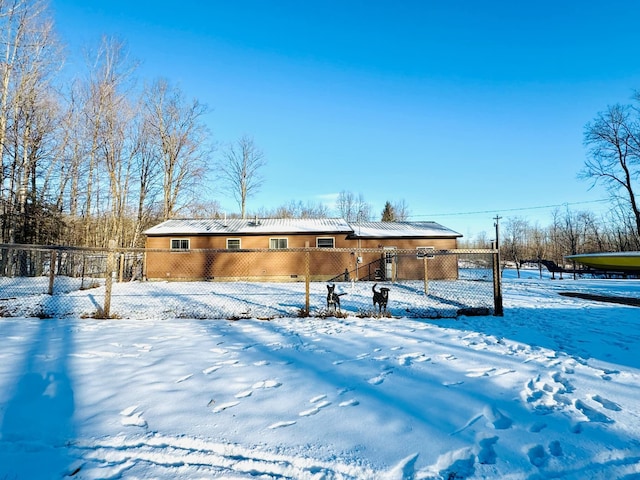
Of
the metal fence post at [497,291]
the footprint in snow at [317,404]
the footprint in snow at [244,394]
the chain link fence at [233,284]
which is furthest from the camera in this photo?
the chain link fence at [233,284]

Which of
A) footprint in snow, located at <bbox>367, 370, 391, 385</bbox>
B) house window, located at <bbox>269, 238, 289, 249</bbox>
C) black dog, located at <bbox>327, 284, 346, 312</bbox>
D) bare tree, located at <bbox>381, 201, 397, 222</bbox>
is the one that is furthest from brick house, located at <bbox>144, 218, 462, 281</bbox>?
bare tree, located at <bbox>381, 201, 397, 222</bbox>

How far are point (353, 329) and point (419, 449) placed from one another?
3.46 meters

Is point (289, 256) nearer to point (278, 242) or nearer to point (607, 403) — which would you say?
point (278, 242)

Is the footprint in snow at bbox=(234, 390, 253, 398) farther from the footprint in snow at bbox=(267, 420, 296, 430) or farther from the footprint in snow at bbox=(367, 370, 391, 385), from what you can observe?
the footprint in snow at bbox=(367, 370, 391, 385)

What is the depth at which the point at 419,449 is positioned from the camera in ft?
6.46

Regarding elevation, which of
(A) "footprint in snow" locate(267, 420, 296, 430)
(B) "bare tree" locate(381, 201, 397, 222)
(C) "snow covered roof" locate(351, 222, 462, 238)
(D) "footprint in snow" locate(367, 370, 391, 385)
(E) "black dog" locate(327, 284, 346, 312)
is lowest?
(D) "footprint in snow" locate(367, 370, 391, 385)

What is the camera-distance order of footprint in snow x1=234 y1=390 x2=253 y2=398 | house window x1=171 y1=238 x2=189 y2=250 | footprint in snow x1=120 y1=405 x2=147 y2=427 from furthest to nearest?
1. house window x1=171 y1=238 x2=189 y2=250
2. footprint in snow x1=234 y1=390 x2=253 y2=398
3. footprint in snow x1=120 y1=405 x2=147 y2=427

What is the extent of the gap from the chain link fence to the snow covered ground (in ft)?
7.88

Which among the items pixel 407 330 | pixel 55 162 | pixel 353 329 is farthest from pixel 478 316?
pixel 55 162

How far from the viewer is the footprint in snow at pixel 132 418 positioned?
7.31ft

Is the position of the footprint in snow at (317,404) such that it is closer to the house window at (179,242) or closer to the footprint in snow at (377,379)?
the footprint in snow at (377,379)

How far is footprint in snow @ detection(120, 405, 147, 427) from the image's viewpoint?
223cm

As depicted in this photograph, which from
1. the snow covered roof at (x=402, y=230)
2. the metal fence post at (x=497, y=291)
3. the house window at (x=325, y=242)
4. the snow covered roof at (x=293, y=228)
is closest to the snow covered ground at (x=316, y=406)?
the metal fence post at (x=497, y=291)

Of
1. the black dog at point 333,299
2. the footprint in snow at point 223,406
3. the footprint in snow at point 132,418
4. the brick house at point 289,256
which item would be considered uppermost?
the brick house at point 289,256
